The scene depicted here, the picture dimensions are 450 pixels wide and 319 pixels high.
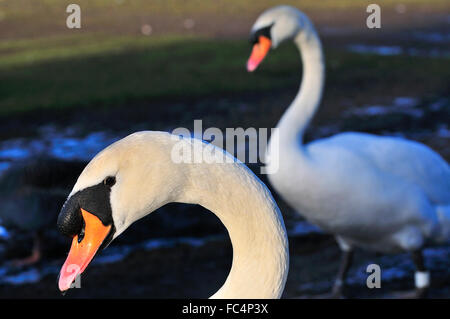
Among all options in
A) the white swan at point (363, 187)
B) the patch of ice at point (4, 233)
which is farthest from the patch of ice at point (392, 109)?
the patch of ice at point (4, 233)

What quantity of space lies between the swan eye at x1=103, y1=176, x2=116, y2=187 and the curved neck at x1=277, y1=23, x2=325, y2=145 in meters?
2.13

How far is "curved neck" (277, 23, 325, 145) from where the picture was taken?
3590mm

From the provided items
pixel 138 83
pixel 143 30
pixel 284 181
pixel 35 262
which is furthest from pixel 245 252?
pixel 143 30

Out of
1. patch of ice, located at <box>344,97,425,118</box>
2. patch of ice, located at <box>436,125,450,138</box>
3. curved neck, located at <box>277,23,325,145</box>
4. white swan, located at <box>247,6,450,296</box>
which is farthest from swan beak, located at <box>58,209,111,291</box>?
patch of ice, located at <box>344,97,425,118</box>

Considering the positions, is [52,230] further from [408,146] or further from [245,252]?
[245,252]

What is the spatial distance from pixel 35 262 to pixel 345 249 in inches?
67.2

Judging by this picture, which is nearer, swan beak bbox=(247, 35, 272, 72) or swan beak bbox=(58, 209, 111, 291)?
swan beak bbox=(58, 209, 111, 291)

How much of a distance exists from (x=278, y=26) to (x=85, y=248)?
8.48ft

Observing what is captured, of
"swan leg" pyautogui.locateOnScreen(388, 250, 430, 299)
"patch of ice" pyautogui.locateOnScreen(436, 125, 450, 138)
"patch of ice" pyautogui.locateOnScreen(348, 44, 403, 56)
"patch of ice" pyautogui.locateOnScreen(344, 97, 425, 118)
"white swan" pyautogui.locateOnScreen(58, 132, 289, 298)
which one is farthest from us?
"patch of ice" pyautogui.locateOnScreen(348, 44, 403, 56)

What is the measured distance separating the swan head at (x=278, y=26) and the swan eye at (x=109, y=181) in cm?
257

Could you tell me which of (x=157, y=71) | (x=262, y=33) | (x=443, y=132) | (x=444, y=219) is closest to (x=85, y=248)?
(x=444, y=219)

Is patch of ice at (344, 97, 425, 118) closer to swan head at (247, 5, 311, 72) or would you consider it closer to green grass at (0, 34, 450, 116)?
green grass at (0, 34, 450, 116)

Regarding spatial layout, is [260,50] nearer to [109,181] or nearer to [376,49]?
[109,181]

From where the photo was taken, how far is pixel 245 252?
1.46 meters
